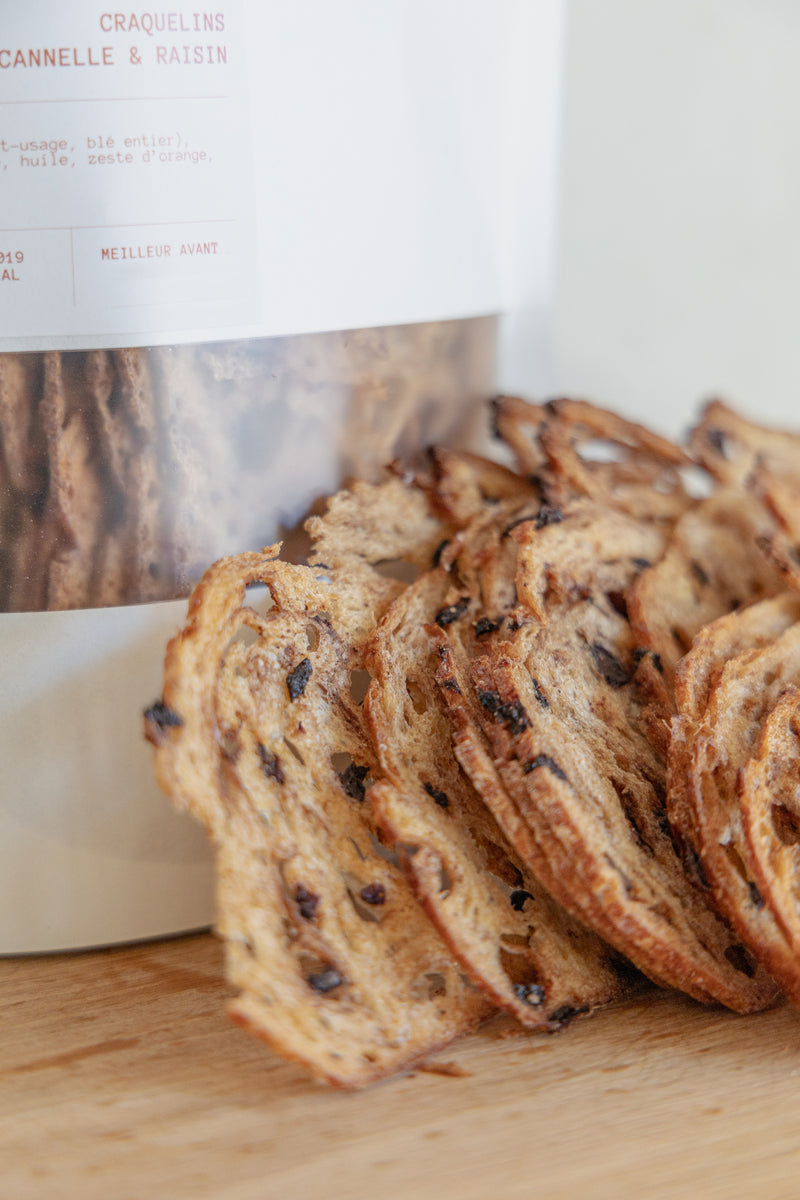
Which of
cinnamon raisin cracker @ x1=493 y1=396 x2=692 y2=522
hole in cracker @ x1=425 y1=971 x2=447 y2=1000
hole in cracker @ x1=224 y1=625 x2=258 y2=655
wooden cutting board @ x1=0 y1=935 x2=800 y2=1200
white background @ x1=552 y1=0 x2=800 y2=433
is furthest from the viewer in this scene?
white background @ x1=552 y1=0 x2=800 y2=433

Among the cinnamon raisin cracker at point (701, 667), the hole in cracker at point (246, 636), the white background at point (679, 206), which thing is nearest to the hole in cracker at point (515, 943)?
the cinnamon raisin cracker at point (701, 667)

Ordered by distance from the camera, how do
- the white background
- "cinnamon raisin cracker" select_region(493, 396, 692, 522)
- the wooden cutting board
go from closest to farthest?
the wooden cutting board
"cinnamon raisin cracker" select_region(493, 396, 692, 522)
the white background

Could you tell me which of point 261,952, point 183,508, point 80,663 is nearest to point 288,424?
point 183,508

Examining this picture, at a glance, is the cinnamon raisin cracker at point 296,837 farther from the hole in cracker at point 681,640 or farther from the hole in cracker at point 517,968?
Answer: the hole in cracker at point 681,640

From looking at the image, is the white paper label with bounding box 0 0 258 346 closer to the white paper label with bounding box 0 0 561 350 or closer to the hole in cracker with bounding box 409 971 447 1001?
the white paper label with bounding box 0 0 561 350

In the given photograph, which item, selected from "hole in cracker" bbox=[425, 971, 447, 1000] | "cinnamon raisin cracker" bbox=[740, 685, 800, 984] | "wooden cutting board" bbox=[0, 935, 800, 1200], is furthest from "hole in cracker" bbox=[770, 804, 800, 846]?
"hole in cracker" bbox=[425, 971, 447, 1000]

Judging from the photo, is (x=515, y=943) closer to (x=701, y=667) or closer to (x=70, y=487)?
(x=701, y=667)

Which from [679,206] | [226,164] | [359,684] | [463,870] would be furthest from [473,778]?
[679,206]
